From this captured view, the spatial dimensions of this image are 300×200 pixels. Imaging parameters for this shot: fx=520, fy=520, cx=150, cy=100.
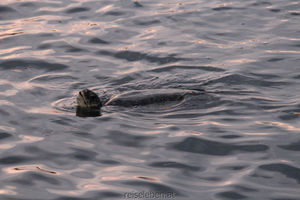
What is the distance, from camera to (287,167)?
6672mm

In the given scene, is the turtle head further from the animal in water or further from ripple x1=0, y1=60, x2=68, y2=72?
ripple x1=0, y1=60, x2=68, y2=72

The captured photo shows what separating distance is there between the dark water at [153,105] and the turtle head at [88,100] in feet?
0.78

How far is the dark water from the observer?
6.47 m

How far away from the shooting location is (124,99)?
906cm

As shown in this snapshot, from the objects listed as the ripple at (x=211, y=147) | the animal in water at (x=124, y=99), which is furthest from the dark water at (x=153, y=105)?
the animal in water at (x=124, y=99)

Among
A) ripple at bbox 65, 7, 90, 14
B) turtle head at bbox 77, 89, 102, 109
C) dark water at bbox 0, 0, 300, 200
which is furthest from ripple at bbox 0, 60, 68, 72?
ripple at bbox 65, 7, 90, 14

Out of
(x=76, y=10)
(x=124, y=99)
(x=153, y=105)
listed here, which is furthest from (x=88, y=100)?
(x=76, y=10)

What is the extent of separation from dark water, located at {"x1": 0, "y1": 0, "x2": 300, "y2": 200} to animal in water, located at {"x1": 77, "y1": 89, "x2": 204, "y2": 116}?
158mm

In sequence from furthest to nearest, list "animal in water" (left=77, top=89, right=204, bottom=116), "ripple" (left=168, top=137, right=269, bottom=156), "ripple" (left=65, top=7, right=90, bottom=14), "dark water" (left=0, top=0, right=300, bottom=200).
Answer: "ripple" (left=65, top=7, right=90, bottom=14) < "animal in water" (left=77, top=89, right=204, bottom=116) < "ripple" (left=168, top=137, right=269, bottom=156) < "dark water" (left=0, top=0, right=300, bottom=200)

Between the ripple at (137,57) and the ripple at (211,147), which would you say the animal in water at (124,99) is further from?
the ripple at (137,57)

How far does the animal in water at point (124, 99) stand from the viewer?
353 inches

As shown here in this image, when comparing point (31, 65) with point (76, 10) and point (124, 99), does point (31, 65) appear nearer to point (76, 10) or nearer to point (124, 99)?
point (124, 99)

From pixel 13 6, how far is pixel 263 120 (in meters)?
10.4

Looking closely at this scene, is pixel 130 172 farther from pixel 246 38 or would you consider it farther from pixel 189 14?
pixel 189 14
